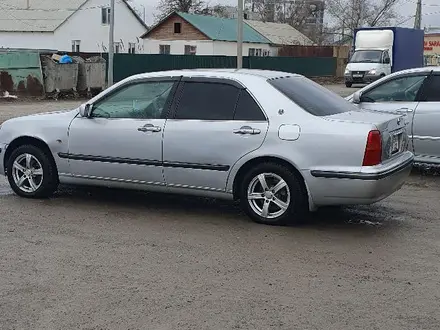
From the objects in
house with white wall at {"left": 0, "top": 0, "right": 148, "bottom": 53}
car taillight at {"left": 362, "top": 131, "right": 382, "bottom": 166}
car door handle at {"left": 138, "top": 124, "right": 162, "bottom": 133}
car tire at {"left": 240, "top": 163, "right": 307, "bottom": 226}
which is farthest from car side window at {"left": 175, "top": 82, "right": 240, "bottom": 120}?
house with white wall at {"left": 0, "top": 0, "right": 148, "bottom": 53}

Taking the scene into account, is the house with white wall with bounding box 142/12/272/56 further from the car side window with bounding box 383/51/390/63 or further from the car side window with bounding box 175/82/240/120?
the car side window with bounding box 175/82/240/120

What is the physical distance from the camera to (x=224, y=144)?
270 inches

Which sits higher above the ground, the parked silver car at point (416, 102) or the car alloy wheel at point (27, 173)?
the parked silver car at point (416, 102)

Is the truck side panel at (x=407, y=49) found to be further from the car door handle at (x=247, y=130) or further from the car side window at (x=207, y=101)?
the car door handle at (x=247, y=130)

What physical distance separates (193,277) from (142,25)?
57139 millimetres

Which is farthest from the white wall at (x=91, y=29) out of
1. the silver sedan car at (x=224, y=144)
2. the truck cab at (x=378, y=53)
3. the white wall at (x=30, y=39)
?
the silver sedan car at (x=224, y=144)

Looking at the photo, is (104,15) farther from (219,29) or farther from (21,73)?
(21,73)

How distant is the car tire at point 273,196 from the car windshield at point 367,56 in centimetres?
3120

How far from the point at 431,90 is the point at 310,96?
10.8ft

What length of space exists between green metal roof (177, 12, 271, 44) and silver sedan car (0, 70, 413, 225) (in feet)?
164

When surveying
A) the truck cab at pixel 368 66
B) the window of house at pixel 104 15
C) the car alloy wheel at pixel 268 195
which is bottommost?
the car alloy wheel at pixel 268 195

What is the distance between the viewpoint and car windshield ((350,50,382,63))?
36594 mm

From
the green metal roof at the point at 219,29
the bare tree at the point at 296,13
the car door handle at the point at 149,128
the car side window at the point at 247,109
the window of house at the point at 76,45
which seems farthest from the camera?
the bare tree at the point at 296,13

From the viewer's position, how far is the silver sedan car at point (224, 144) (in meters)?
6.48
